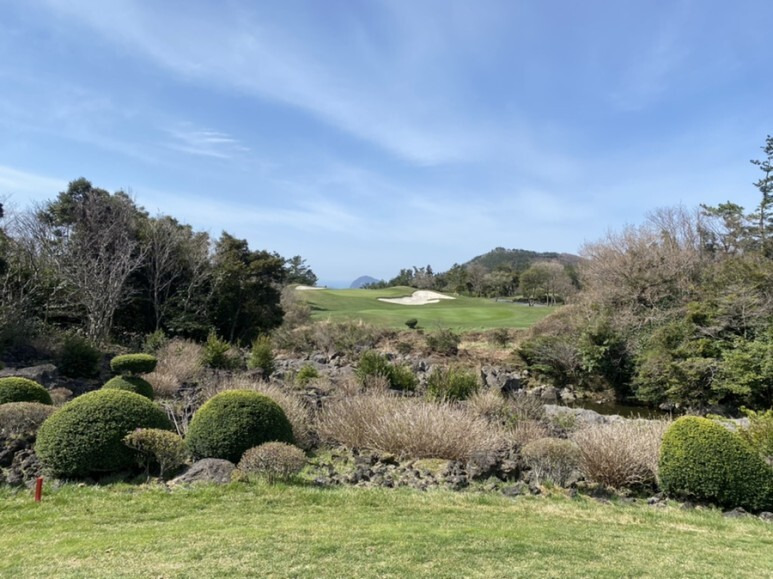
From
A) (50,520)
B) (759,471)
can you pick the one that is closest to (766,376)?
(759,471)

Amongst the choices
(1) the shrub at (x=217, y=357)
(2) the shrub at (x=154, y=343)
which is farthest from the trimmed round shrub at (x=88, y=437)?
(2) the shrub at (x=154, y=343)

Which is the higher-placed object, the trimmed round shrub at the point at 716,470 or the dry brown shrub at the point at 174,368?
the trimmed round shrub at the point at 716,470

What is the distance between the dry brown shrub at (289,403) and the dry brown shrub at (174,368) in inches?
64.4

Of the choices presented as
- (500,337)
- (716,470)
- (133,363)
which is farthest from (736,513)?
(500,337)

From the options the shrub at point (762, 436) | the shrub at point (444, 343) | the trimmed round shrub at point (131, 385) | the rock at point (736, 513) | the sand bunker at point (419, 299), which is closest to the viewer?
the rock at point (736, 513)

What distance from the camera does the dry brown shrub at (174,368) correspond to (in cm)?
1222

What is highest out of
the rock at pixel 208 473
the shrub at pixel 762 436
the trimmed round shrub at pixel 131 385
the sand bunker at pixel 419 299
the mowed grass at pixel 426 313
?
the sand bunker at pixel 419 299

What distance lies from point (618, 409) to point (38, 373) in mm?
18104

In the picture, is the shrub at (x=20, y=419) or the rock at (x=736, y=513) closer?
the rock at (x=736, y=513)

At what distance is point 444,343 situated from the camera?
2703 cm

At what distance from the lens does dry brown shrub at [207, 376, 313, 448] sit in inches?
344

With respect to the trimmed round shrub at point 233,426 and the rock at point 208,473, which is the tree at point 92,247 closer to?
the trimmed round shrub at point 233,426

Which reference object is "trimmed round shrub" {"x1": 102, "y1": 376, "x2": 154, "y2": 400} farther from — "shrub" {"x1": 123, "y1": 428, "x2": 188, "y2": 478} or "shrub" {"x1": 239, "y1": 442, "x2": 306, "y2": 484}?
"shrub" {"x1": 239, "y1": 442, "x2": 306, "y2": 484}

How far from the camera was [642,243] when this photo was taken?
2517 cm
